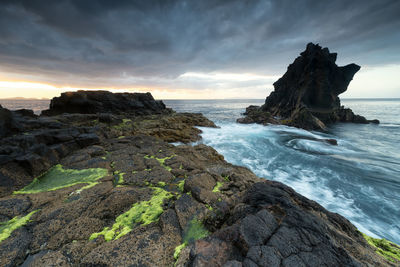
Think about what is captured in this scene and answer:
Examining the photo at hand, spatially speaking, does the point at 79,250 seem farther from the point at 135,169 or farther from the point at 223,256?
the point at 135,169

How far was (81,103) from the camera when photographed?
20859 mm

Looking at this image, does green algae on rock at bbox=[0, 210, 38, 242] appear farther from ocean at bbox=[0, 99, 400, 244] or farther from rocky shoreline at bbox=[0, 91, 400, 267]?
ocean at bbox=[0, 99, 400, 244]

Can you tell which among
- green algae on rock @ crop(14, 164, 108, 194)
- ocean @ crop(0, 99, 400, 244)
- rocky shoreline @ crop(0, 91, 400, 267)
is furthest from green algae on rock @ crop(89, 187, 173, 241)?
ocean @ crop(0, 99, 400, 244)

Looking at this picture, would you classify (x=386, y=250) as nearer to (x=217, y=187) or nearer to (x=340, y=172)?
(x=217, y=187)

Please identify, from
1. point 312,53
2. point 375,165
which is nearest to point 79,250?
point 375,165

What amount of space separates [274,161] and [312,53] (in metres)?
44.1

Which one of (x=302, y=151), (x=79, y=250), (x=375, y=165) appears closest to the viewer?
(x=79, y=250)

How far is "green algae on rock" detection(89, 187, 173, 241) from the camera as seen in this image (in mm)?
3084

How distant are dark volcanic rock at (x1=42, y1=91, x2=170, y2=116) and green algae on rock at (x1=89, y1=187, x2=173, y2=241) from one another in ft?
73.8

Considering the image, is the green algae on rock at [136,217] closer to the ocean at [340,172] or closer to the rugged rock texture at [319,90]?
the ocean at [340,172]

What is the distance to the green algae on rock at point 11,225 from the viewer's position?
2.98 m

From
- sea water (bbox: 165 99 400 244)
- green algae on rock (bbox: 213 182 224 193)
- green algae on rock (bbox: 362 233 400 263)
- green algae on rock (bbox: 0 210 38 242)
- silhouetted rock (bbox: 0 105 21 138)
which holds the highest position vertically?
silhouetted rock (bbox: 0 105 21 138)

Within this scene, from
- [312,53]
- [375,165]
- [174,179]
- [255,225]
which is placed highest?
[312,53]

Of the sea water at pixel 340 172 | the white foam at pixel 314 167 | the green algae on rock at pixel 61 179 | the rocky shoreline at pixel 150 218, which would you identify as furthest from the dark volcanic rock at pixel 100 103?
the green algae on rock at pixel 61 179
